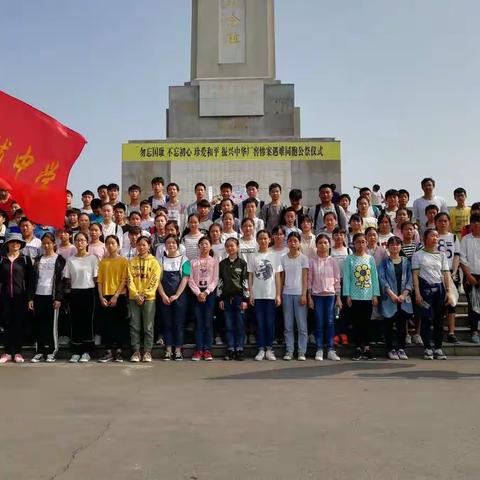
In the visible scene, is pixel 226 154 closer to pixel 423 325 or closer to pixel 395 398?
pixel 423 325

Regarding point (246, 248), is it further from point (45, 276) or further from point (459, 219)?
point (459, 219)

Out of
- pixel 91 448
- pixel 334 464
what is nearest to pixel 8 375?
pixel 91 448

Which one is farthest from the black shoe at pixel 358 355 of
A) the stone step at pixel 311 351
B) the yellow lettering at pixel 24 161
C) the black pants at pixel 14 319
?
the yellow lettering at pixel 24 161

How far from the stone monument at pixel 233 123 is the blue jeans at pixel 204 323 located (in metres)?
6.80

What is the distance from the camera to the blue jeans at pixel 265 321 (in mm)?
6875

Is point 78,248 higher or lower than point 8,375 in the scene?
higher

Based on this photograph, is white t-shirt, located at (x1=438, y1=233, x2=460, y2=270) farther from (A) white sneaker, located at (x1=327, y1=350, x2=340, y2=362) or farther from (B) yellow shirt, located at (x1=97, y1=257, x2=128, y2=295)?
(B) yellow shirt, located at (x1=97, y1=257, x2=128, y2=295)

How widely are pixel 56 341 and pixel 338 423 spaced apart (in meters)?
4.13

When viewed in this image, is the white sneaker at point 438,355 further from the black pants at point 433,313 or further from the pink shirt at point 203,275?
the pink shirt at point 203,275

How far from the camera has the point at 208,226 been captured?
8.02 m

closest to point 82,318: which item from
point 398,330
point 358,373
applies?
point 358,373

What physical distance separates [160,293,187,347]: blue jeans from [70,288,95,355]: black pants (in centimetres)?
87

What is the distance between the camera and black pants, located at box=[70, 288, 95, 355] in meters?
6.85

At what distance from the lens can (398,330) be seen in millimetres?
6879
